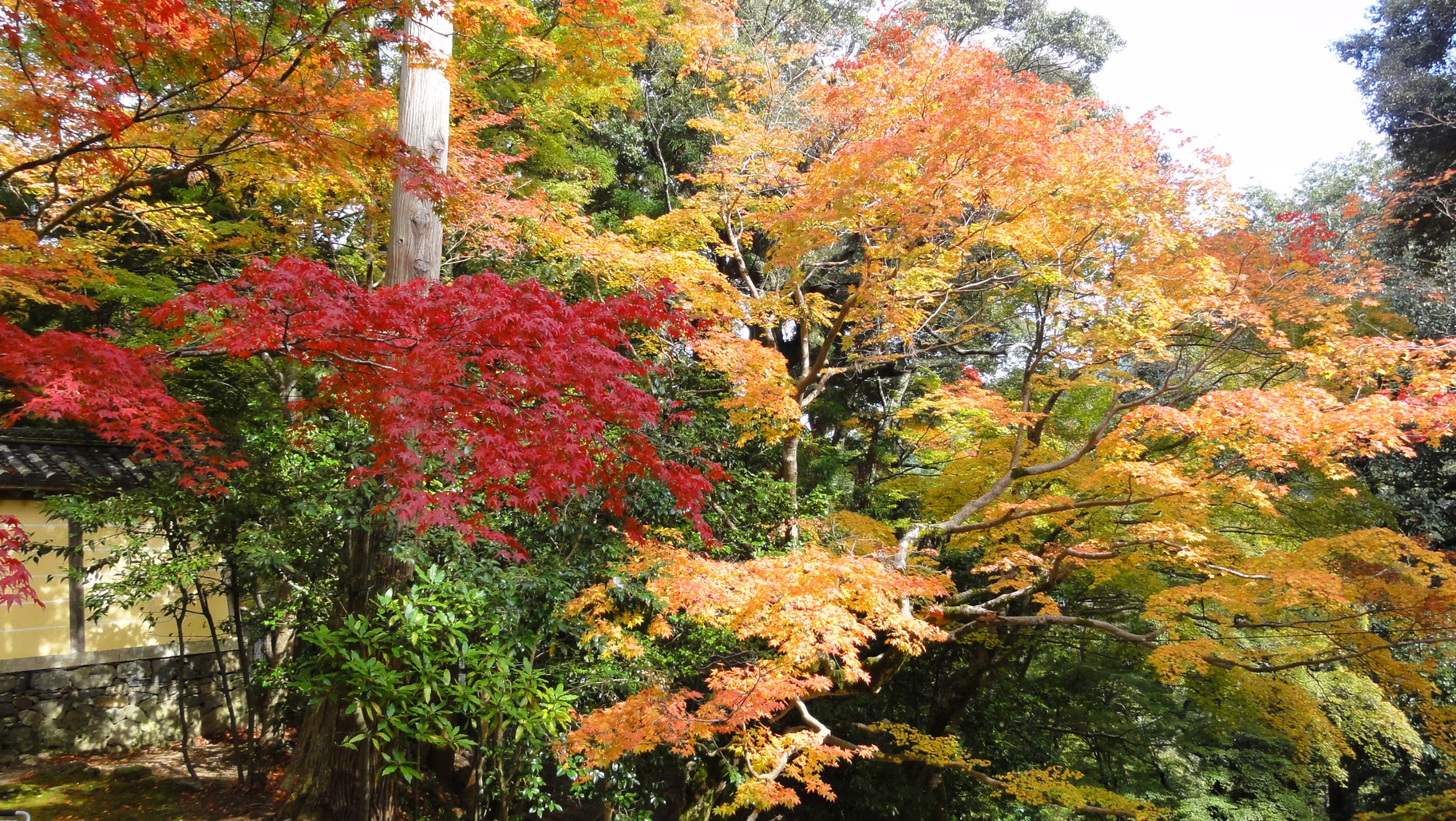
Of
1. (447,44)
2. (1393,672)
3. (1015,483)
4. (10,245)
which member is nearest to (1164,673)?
(1393,672)

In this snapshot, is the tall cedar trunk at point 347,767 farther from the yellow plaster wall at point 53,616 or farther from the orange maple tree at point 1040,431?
the yellow plaster wall at point 53,616

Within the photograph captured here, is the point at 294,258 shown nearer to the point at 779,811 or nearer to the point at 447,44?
the point at 447,44

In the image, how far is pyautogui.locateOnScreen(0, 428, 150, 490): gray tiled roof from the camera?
679 cm

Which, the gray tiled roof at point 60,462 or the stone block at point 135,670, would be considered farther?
the stone block at point 135,670

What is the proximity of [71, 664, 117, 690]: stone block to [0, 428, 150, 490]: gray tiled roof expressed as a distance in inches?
72.9

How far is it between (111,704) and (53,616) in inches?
41.0

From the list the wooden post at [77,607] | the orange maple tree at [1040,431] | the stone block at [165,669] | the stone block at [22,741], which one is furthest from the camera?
the stone block at [165,669]

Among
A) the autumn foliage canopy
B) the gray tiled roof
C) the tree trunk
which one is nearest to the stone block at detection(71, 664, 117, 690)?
the gray tiled roof

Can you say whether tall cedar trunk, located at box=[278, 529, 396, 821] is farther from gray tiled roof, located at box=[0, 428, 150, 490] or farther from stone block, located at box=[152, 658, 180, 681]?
stone block, located at box=[152, 658, 180, 681]

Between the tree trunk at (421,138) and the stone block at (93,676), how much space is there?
5773mm

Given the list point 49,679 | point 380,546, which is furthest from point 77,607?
point 380,546

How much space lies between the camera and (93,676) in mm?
7367

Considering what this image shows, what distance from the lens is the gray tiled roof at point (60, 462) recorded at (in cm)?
679

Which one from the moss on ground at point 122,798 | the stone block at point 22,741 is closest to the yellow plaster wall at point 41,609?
the stone block at point 22,741
